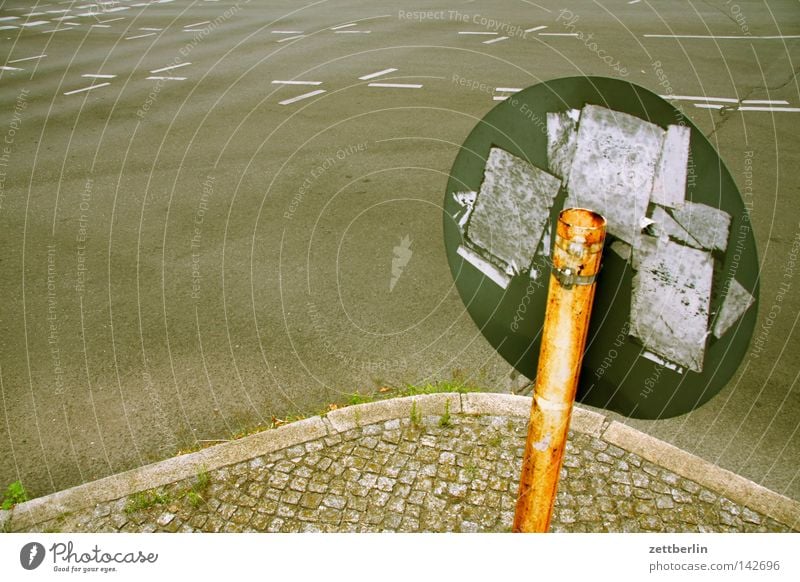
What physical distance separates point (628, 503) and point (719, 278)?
236cm

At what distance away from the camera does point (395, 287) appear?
17.6 feet

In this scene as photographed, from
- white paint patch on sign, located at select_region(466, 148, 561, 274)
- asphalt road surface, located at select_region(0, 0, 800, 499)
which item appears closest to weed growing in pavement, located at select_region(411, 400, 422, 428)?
asphalt road surface, located at select_region(0, 0, 800, 499)

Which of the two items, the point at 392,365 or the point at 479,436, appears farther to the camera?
the point at 392,365

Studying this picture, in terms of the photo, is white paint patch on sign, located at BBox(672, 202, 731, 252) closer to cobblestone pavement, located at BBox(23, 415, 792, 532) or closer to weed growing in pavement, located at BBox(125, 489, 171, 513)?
cobblestone pavement, located at BBox(23, 415, 792, 532)

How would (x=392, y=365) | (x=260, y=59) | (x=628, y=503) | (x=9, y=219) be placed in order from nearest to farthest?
1. (x=628, y=503)
2. (x=392, y=365)
3. (x=9, y=219)
4. (x=260, y=59)

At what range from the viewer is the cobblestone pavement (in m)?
3.24

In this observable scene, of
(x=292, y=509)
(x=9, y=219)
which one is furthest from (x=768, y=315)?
(x=9, y=219)

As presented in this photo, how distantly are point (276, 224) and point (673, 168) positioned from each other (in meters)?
5.26

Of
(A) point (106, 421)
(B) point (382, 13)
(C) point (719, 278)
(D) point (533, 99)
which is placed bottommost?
(A) point (106, 421)

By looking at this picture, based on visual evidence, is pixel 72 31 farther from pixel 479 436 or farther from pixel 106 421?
pixel 479 436

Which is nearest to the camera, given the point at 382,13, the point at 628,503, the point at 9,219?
the point at 628,503

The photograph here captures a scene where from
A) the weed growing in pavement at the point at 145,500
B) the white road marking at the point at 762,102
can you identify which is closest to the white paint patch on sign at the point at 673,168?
the weed growing in pavement at the point at 145,500

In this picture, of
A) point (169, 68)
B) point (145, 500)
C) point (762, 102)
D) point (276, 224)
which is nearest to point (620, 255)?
point (145, 500)

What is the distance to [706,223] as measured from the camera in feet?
4.25
